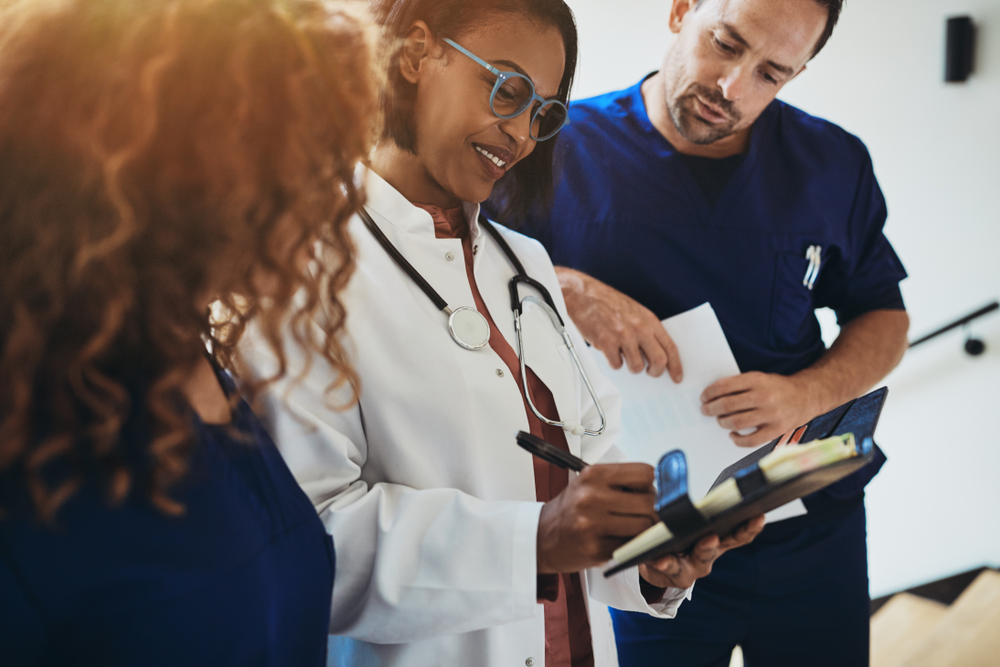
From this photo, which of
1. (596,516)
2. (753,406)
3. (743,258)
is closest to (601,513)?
(596,516)

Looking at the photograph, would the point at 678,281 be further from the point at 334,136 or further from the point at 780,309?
the point at 334,136

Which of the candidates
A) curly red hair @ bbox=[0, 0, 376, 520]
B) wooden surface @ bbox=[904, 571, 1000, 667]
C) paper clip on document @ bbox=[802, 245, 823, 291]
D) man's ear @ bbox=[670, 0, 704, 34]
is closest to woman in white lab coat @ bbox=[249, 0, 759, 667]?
curly red hair @ bbox=[0, 0, 376, 520]

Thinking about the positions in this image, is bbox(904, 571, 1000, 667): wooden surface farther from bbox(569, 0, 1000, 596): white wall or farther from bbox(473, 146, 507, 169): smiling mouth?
bbox(473, 146, 507, 169): smiling mouth

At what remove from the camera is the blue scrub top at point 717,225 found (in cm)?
136

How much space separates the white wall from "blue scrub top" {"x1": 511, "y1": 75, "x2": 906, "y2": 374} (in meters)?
0.53

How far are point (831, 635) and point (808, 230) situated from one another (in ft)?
2.66

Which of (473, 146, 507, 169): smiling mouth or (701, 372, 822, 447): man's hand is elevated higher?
(473, 146, 507, 169): smiling mouth

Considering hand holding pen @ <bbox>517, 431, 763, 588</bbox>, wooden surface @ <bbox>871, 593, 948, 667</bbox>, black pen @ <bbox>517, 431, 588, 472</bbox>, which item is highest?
black pen @ <bbox>517, 431, 588, 472</bbox>

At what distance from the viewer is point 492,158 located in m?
0.93

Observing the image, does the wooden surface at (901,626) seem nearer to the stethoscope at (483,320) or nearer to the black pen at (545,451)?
the stethoscope at (483,320)

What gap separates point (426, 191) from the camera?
96cm

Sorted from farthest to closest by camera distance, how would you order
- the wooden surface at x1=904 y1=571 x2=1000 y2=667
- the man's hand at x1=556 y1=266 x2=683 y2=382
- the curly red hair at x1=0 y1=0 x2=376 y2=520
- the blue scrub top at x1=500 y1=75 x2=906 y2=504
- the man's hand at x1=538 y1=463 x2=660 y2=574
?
the wooden surface at x1=904 y1=571 x2=1000 y2=667 < the blue scrub top at x1=500 y1=75 x2=906 y2=504 < the man's hand at x1=556 y1=266 x2=683 y2=382 < the man's hand at x1=538 y1=463 x2=660 y2=574 < the curly red hair at x1=0 y1=0 x2=376 y2=520

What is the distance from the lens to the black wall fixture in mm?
2076

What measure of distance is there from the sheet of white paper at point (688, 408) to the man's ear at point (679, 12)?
0.59 m
